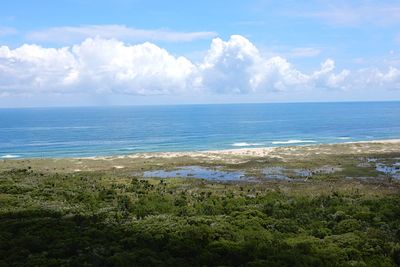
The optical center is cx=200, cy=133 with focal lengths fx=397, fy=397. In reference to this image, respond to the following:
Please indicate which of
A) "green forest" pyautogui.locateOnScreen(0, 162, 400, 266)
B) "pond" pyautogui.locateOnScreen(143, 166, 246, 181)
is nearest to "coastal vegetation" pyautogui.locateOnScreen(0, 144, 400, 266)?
"green forest" pyautogui.locateOnScreen(0, 162, 400, 266)

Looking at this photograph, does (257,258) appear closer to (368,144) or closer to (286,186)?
(286,186)

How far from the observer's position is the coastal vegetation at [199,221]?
23.3 metres

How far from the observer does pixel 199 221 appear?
29.7m

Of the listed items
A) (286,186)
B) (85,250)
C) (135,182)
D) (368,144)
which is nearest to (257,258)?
(85,250)

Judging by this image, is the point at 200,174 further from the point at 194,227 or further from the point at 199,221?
the point at 194,227

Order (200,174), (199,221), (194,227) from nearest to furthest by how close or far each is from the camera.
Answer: (194,227), (199,221), (200,174)

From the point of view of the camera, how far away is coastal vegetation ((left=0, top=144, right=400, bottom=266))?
2333 centimetres

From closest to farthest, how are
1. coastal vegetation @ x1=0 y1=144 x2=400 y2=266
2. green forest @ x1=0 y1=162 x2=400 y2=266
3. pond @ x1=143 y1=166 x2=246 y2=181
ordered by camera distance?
green forest @ x1=0 y1=162 x2=400 y2=266, coastal vegetation @ x1=0 y1=144 x2=400 y2=266, pond @ x1=143 y1=166 x2=246 y2=181

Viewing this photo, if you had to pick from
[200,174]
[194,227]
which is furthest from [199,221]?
[200,174]

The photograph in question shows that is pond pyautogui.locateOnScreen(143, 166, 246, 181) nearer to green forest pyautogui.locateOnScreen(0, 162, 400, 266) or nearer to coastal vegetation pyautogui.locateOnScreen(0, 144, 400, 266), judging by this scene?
coastal vegetation pyautogui.locateOnScreen(0, 144, 400, 266)

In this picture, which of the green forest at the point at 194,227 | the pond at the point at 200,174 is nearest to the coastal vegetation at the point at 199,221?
the green forest at the point at 194,227

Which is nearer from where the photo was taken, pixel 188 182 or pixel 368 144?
pixel 188 182

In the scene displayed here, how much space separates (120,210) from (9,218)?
8883 mm

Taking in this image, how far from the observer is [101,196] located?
136 feet
